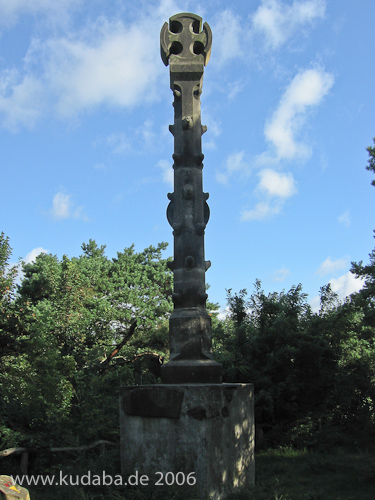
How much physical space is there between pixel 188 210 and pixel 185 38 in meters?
2.94

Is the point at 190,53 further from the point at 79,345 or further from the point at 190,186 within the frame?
the point at 79,345

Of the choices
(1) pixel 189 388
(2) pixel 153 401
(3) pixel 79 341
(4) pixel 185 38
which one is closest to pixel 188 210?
(1) pixel 189 388

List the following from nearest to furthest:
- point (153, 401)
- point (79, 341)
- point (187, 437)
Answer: point (187, 437) < point (153, 401) < point (79, 341)

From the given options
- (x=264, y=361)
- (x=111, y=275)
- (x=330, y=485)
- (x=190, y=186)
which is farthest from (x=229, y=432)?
(x=111, y=275)

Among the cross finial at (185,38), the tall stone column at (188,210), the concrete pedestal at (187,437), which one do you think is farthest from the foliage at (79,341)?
the cross finial at (185,38)

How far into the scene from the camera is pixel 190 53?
7316 mm

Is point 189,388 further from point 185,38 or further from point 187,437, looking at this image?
point 185,38

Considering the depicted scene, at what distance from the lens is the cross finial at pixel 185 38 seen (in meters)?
7.39

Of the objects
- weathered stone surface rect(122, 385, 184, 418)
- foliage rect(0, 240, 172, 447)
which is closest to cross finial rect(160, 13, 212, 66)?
weathered stone surface rect(122, 385, 184, 418)

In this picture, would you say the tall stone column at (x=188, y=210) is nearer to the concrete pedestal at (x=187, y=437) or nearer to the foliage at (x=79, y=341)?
the concrete pedestal at (x=187, y=437)

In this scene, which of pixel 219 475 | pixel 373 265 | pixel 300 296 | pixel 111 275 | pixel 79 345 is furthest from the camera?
pixel 111 275

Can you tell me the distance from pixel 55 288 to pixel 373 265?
11689 mm

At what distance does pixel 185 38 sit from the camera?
24.3 feet

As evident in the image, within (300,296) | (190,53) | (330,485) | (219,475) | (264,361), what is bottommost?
(330,485)
